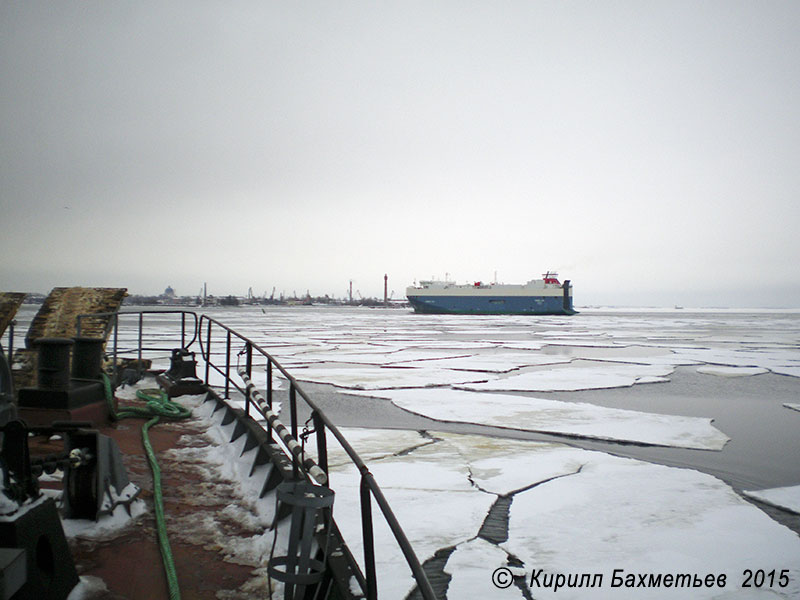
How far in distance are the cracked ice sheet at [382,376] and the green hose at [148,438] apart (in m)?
3.54

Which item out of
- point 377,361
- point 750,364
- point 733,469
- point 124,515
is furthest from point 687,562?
point 750,364

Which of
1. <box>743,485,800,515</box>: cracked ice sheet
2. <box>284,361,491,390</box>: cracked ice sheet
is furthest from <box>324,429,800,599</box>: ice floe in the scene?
→ <box>284,361,491,390</box>: cracked ice sheet

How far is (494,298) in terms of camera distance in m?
59.3

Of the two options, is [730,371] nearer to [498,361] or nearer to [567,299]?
[498,361]

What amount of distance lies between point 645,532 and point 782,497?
1.32m

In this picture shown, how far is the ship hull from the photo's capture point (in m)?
58.7

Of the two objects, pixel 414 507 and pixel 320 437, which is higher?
pixel 320 437

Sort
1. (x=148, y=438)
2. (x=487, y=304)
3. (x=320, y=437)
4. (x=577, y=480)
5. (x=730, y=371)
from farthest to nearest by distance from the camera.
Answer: (x=487, y=304), (x=730, y=371), (x=577, y=480), (x=148, y=438), (x=320, y=437)

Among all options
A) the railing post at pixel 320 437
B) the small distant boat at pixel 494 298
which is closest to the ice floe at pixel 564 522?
the railing post at pixel 320 437

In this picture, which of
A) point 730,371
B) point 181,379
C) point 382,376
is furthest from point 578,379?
point 181,379

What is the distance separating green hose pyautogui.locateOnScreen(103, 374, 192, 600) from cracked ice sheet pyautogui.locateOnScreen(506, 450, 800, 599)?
1674 millimetres

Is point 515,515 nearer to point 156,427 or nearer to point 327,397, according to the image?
point 156,427

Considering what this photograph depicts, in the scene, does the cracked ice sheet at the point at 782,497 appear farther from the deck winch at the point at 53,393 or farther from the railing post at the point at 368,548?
the deck winch at the point at 53,393

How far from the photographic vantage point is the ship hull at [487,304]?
2311 inches
